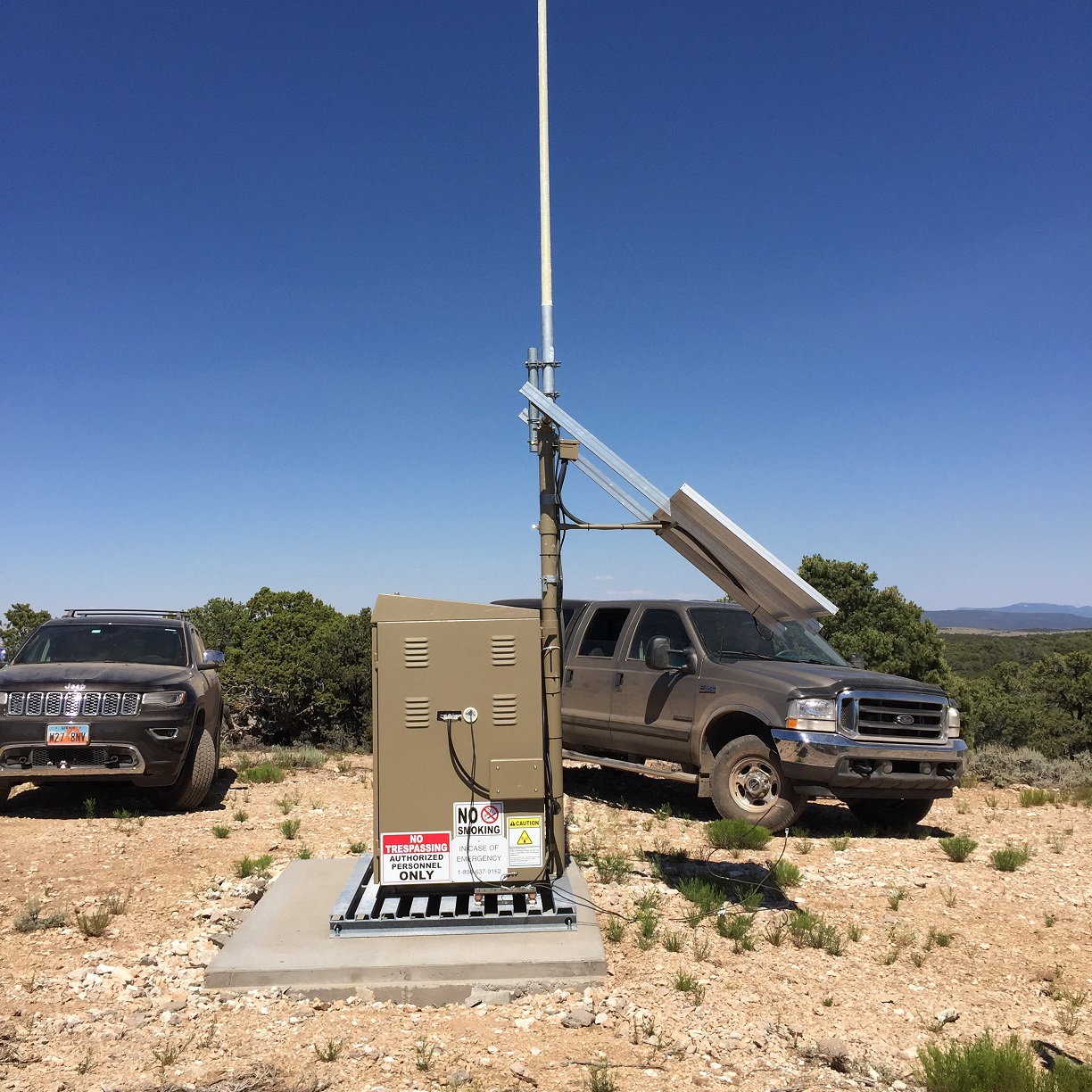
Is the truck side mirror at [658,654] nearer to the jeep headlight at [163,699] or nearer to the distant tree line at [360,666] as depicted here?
the jeep headlight at [163,699]

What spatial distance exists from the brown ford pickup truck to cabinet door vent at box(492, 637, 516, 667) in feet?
11.0

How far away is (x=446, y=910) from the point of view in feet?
17.0

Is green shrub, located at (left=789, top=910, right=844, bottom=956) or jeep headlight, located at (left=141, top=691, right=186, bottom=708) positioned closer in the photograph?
green shrub, located at (left=789, top=910, right=844, bottom=956)

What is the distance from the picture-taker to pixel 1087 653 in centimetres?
2317

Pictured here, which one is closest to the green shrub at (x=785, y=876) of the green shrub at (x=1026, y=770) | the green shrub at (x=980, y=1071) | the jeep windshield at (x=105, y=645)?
the green shrub at (x=980, y=1071)

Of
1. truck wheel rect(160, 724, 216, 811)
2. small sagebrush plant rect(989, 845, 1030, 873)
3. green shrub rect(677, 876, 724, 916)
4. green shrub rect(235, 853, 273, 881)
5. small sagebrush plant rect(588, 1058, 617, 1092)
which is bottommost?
small sagebrush plant rect(989, 845, 1030, 873)

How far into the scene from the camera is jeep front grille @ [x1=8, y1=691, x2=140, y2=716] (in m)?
8.01

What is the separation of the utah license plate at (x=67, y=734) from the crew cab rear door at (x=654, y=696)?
15.8 feet

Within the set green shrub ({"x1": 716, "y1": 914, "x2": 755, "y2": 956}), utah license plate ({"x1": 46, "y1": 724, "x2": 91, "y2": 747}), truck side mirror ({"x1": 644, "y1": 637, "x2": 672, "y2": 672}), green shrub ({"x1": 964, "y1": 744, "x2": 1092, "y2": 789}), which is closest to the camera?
green shrub ({"x1": 716, "y1": 914, "x2": 755, "y2": 956})

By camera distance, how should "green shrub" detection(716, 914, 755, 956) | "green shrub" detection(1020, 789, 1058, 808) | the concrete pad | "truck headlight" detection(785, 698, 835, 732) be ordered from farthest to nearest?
1. "green shrub" detection(1020, 789, 1058, 808)
2. "truck headlight" detection(785, 698, 835, 732)
3. "green shrub" detection(716, 914, 755, 956)
4. the concrete pad

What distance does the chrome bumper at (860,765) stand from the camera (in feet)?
25.2

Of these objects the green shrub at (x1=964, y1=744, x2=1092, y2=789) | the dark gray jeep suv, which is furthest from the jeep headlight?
the green shrub at (x1=964, y1=744, x2=1092, y2=789)

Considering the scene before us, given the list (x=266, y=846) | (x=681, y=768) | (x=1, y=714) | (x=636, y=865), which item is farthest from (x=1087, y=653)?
(x=1, y=714)

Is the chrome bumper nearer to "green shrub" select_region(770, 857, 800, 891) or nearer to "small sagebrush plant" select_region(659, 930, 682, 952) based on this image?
"green shrub" select_region(770, 857, 800, 891)
